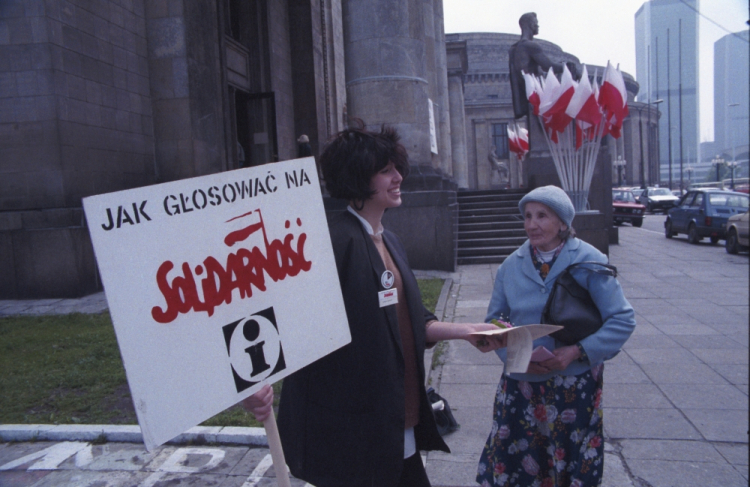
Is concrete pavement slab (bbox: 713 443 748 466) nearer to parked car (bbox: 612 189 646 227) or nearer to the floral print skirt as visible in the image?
the floral print skirt

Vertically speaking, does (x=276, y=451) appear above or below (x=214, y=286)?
below

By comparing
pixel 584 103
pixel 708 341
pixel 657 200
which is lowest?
pixel 708 341

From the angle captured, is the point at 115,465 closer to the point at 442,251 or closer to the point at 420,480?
the point at 420,480

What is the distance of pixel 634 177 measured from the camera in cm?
7700

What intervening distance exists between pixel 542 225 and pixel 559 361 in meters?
0.60

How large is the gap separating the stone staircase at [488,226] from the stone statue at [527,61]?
2.76 metres

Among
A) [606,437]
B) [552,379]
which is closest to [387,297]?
[552,379]

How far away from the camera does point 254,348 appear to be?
6.48ft

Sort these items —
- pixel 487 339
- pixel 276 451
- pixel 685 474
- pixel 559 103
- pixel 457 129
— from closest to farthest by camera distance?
pixel 276 451 → pixel 487 339 → pixel 685 474 → pixel 559 103 → pixel 457 129

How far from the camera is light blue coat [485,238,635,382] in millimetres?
2590

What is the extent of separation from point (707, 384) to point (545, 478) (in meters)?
3.11

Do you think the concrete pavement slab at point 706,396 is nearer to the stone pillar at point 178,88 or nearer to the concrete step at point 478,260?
the concrete step at point 478,260

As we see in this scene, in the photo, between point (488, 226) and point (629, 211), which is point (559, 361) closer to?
point (488, 226)

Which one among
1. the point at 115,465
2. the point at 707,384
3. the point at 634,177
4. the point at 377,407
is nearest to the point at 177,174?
the point at 115,465
